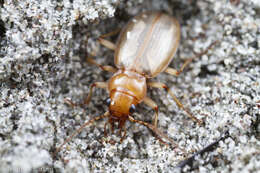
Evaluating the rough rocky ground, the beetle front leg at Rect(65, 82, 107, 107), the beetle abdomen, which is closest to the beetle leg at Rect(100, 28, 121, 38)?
the rough rocky ground

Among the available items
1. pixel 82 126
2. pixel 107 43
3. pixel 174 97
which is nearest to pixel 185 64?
pixel 174 97

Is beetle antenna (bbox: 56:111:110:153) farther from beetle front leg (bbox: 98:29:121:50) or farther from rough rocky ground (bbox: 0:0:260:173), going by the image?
beetle front leg (bbox: 98:29:121:50)

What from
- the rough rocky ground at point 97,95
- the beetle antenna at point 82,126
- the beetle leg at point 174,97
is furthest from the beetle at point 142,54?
the beetle antenna at point 82,126

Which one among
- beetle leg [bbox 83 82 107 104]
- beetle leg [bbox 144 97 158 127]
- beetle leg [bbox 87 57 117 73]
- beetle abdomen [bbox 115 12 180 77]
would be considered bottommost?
beetle leg [bbox 144 97 158 127]

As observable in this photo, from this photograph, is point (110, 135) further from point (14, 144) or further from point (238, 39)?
point (238, 39)

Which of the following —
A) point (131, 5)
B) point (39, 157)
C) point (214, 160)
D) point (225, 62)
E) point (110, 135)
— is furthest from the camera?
point (131, 5)

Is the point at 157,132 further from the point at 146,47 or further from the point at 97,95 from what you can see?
the point at 146,47

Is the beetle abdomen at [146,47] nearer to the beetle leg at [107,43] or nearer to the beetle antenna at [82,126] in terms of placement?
the beetle leg at [107,43]

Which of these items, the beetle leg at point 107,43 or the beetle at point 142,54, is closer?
the beetle at point 142,54

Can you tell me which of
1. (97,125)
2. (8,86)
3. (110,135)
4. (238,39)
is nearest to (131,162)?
(110,135)

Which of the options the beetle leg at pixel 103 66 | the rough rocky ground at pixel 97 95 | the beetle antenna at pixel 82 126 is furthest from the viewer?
the beetle leg at pixel 103 66

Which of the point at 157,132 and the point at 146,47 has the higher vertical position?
the point at 146,47
